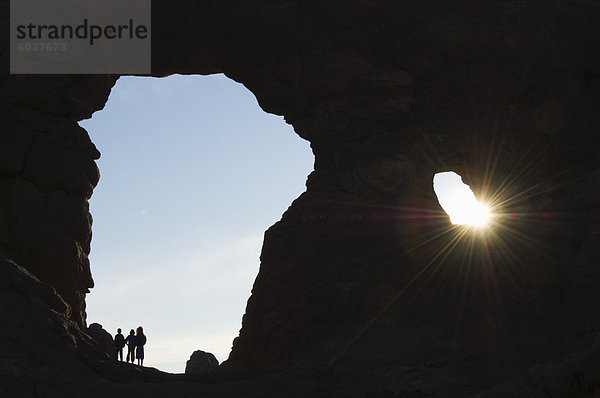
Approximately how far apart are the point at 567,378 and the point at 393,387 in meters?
5.68

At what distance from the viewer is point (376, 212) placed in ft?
104

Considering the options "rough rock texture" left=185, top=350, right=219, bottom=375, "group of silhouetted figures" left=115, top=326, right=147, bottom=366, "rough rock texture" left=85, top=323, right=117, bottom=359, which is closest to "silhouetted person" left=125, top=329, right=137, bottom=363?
"group of silhouetted figures" left=115, top=326, right=147, bottom=366

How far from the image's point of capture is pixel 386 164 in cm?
3178

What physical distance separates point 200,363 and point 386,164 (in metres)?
20.1

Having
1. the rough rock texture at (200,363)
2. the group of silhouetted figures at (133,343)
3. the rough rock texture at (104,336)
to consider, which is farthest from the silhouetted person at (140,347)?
the rough rock texture at (200,363)

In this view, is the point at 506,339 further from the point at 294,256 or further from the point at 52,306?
the point at 52,306

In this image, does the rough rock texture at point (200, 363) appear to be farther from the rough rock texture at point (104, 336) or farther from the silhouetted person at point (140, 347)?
the silhouetted person at point (140, 347)

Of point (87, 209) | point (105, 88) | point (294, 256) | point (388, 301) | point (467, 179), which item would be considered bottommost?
point (388, 301)

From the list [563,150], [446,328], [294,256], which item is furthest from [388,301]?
[563,150]

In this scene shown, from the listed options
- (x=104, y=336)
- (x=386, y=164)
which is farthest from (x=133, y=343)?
(x=386, y=164)

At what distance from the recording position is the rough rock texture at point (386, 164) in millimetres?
27906

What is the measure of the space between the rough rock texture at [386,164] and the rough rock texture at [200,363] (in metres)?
Answer: 10.7

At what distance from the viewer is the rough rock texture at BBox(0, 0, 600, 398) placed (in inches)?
1099

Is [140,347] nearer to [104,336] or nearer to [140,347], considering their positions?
[140,347]
